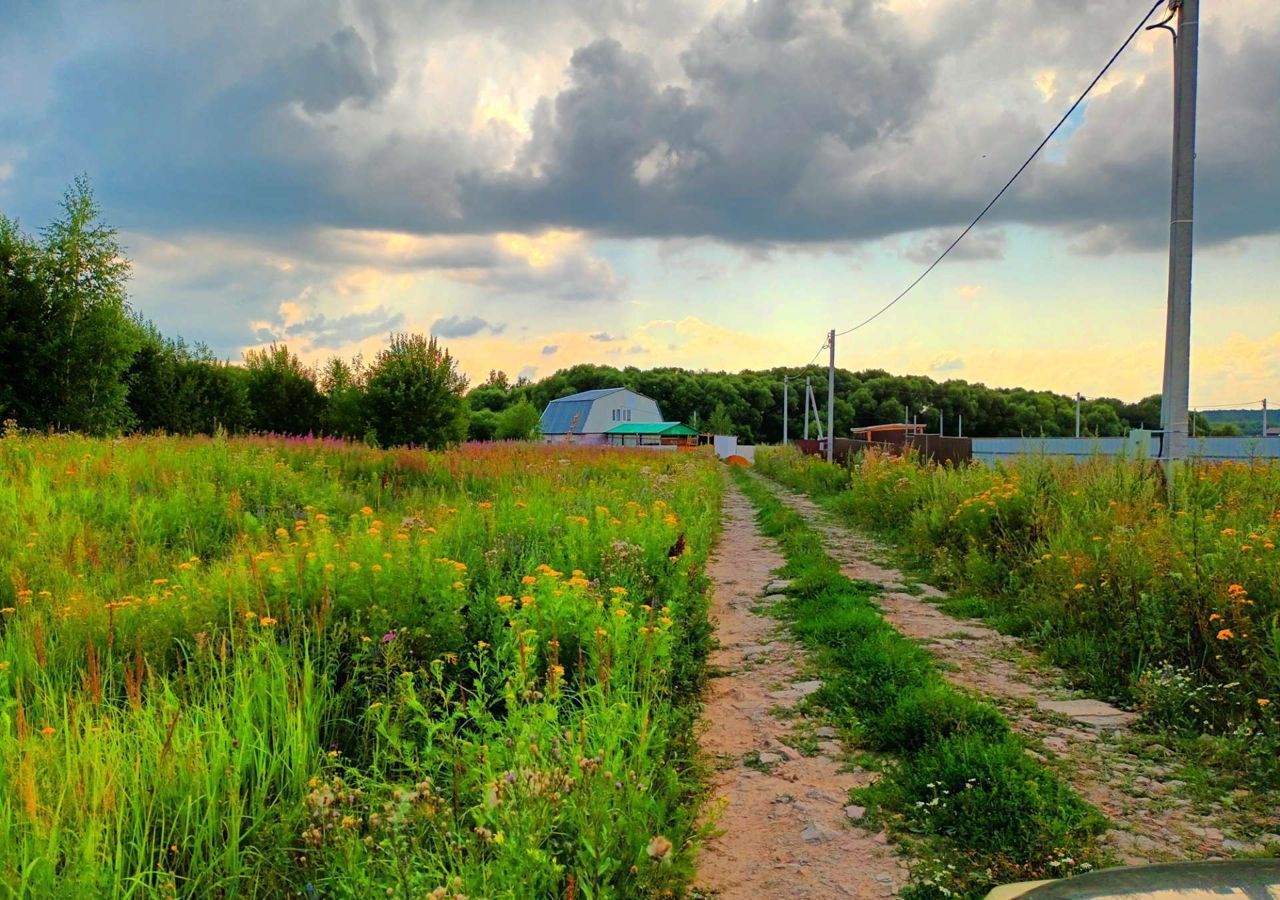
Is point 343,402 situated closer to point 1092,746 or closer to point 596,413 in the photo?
point 1092,746

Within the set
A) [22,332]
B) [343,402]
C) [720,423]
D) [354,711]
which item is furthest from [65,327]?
[720,423]

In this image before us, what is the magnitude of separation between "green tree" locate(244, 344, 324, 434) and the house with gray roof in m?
40.8

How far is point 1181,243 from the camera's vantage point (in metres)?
8.27

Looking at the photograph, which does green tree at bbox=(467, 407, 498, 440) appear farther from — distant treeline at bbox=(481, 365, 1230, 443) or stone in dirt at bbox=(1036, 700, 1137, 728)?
stone in dirt at bbox=(1036, 700, 1137, 728)

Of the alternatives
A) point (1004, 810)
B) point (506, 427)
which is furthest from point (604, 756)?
point (506, 427)

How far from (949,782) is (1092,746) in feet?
3.97

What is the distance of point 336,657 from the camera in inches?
168

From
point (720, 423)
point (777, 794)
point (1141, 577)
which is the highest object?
point (720, 423)

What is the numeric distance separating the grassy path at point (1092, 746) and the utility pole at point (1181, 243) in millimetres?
3311

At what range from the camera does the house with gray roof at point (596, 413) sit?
272 feet

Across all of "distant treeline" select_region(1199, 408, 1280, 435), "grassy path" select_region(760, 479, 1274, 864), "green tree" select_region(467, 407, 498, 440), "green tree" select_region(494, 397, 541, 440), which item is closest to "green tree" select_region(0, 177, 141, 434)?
"grassy path" select_region(760, 479, 1274, 864)

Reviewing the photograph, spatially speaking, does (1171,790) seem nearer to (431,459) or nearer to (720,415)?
(431,459)

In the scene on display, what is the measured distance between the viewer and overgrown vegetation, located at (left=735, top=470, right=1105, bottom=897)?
319 cm

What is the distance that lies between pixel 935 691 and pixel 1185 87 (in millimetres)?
7593
